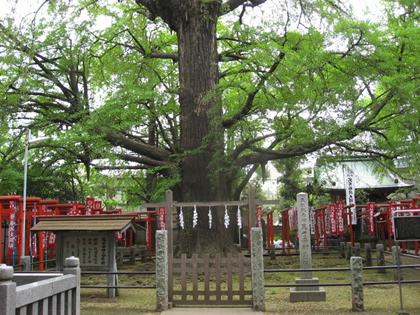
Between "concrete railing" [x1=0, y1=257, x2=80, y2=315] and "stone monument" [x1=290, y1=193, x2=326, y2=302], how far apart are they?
24.0ft

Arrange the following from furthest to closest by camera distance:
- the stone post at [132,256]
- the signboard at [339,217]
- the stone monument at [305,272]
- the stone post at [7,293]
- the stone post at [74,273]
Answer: the signboard at [339,217] → the stone post at [132,256] → the stone monument at [305,272] → the stone post at [74,273] → the stone post at [7,293]

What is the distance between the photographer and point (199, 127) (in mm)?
16078

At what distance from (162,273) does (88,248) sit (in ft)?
9.64

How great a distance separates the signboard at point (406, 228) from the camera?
29.7 feet

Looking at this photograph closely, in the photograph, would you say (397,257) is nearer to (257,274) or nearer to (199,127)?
(257,274)

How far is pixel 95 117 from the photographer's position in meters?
14.9

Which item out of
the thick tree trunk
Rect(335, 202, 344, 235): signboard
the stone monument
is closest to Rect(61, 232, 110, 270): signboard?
the thick tree trunk

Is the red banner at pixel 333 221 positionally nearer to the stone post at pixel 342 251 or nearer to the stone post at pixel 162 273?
the stone post at pixel 342 251

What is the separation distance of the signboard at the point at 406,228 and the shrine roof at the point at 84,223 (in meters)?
6.36

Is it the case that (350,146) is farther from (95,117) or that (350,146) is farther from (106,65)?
(106,65)

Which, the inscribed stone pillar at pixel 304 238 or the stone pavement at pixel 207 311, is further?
the inscribed stone pillar at pixel 304 238

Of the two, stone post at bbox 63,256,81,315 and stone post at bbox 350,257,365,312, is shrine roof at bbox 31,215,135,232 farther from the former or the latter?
stone post at bbox 63,256,81,315

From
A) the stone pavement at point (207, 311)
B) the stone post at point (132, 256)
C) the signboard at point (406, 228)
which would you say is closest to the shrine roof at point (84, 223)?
the stone pavement at point (207, 311)

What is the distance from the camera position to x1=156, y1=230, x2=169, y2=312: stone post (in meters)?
9.73
